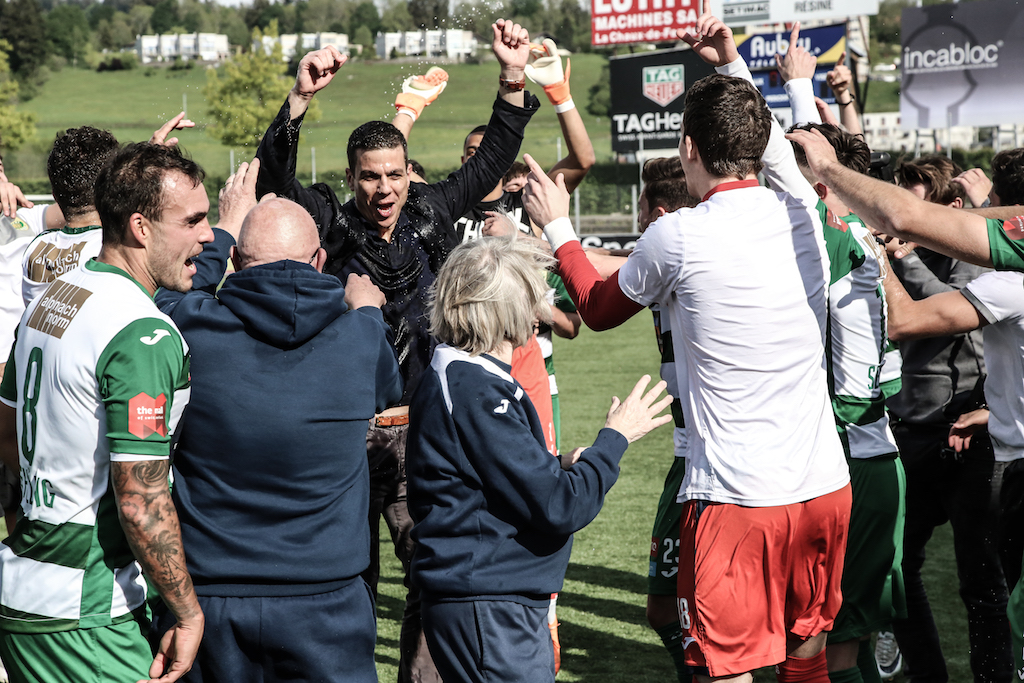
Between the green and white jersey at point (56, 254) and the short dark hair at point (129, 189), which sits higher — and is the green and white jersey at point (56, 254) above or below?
below

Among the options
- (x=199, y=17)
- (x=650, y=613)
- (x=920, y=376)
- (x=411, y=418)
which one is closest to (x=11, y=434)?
(x=411, y=418)

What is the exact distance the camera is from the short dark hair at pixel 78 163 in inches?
155

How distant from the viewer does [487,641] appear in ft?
9.00

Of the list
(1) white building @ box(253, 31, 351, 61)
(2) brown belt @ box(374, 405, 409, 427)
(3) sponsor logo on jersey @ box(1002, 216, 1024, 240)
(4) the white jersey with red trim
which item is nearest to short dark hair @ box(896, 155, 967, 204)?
(3) sponsor logo on jersey @ box(1002, 216, 1024, 240)

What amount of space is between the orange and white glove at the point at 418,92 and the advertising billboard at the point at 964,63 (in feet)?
110

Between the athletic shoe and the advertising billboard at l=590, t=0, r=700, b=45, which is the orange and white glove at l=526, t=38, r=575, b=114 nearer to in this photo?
the athletic shoe

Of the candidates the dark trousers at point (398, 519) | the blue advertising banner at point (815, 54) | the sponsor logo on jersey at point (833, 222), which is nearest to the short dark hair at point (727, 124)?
the sponsor logo on jersey at point (833, 222)

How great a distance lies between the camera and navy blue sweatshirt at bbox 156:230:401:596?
8.70 ft

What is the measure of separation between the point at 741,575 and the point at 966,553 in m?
2.07

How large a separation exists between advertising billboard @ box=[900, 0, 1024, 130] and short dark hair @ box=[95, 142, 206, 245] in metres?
36.7

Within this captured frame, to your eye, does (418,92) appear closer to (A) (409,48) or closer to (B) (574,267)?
(B) (574,267)

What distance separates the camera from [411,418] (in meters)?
2.90

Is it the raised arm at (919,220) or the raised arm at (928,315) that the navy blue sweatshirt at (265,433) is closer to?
the raised arm at (919,220)

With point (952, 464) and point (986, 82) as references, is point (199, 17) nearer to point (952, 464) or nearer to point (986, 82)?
point (986, 82)
